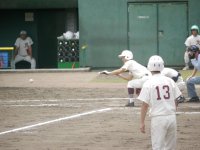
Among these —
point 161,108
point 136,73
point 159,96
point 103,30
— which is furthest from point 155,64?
point 103,30

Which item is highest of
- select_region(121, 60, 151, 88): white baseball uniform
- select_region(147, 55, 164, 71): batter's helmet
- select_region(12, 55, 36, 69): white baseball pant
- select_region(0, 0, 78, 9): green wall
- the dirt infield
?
select_region(0, 0, 78, 9): green wall

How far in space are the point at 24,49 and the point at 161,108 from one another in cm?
1947

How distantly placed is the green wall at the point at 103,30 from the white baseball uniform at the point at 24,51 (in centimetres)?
222

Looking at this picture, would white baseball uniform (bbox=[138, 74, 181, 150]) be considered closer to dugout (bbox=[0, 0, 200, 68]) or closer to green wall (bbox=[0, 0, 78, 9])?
dugout (bbox=[0, 0, 200, 68])

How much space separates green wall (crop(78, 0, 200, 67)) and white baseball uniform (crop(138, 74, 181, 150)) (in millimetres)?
18278

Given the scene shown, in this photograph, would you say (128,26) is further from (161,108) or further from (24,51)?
(161,108)

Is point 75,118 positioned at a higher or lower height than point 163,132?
lower

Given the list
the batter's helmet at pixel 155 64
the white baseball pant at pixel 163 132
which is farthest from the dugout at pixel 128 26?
the white baseball pant at pixel 163 132

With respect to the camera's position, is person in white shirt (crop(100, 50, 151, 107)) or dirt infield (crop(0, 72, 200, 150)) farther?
person in white shirt (crop(100, 50, 151, 107))

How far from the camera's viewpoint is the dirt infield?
37.9ft

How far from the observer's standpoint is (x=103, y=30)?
1076 inches

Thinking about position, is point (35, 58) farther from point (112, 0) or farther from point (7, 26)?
point (112, 0)

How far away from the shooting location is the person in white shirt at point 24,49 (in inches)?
1091

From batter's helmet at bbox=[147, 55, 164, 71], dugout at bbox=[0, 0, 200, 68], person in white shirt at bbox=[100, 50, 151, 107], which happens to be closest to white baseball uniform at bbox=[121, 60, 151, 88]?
person in white shirt at bbox=[100, 50, 151, 107]
